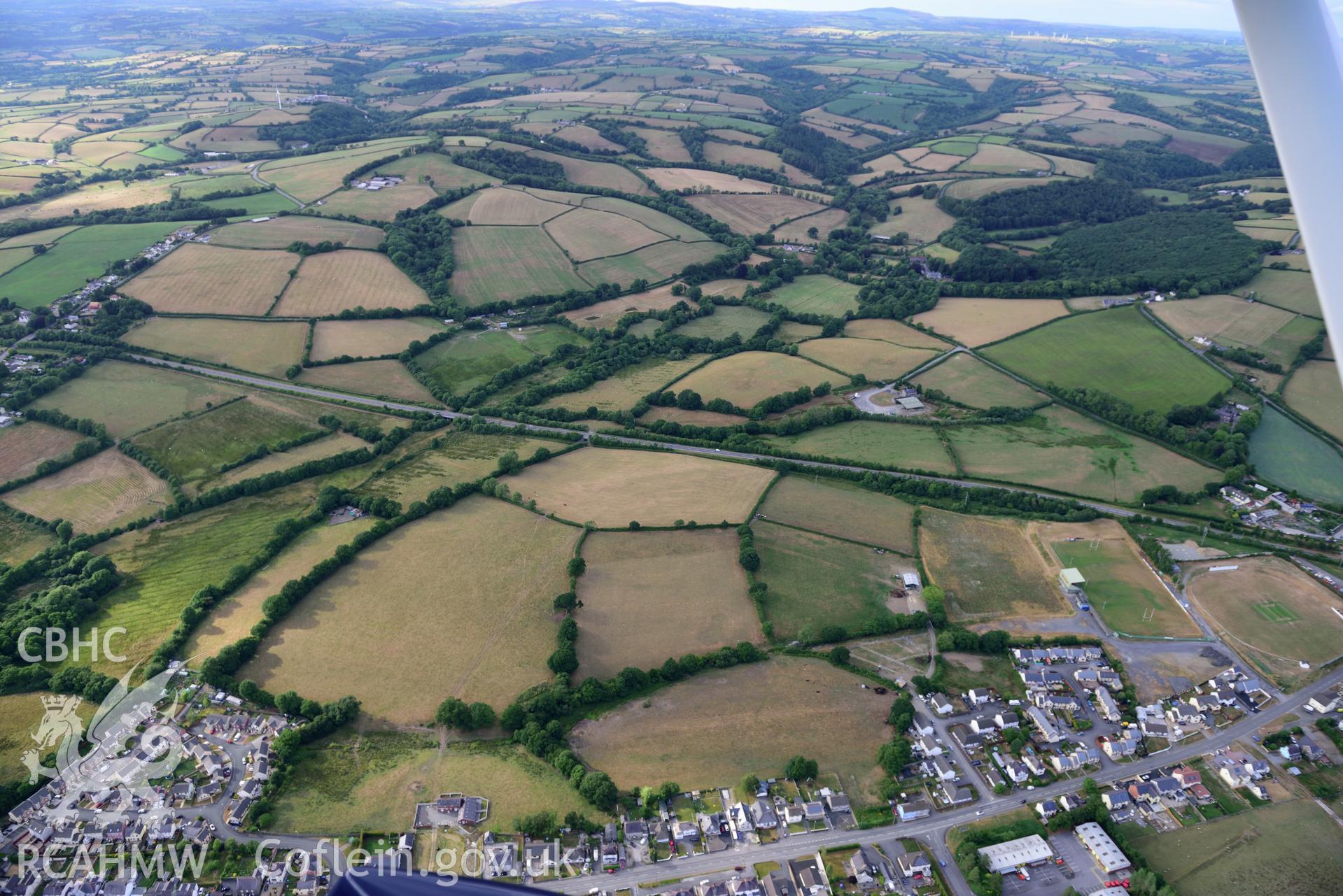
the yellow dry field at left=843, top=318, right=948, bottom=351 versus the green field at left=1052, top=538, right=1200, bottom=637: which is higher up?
the yellow dry field at left=843, top=318, right=948, bottom=351

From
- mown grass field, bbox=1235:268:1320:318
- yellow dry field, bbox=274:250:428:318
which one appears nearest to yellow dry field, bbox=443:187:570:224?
yellow dry field, bbox=274:250:428:318

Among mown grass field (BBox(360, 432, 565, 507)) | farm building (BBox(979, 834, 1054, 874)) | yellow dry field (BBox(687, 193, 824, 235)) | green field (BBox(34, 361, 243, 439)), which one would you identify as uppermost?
yellow dry field (BBox(687, 193, 824, 235))

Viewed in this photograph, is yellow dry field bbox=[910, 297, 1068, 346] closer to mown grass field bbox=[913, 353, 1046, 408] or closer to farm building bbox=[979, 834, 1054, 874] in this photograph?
mown grass field bbox=[913, 353, 1046, 408]

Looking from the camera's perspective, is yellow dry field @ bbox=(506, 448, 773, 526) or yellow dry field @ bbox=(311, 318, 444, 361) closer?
yellow dry field @ bbox=(506, 448, 773, 526)

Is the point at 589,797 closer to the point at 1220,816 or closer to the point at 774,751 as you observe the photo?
the point at 774,751

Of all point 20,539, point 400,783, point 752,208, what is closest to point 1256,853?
point 400,783

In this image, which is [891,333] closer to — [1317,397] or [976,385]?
[976,385]

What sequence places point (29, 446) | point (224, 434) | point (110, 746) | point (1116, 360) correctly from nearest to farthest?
point (110, 746) < point (29, 446) < point (224, 434) < point (1116, 360)

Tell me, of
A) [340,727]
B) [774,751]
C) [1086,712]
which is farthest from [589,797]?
[1086,712]

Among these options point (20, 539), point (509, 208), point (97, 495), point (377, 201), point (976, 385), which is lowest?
point (20, 539)
